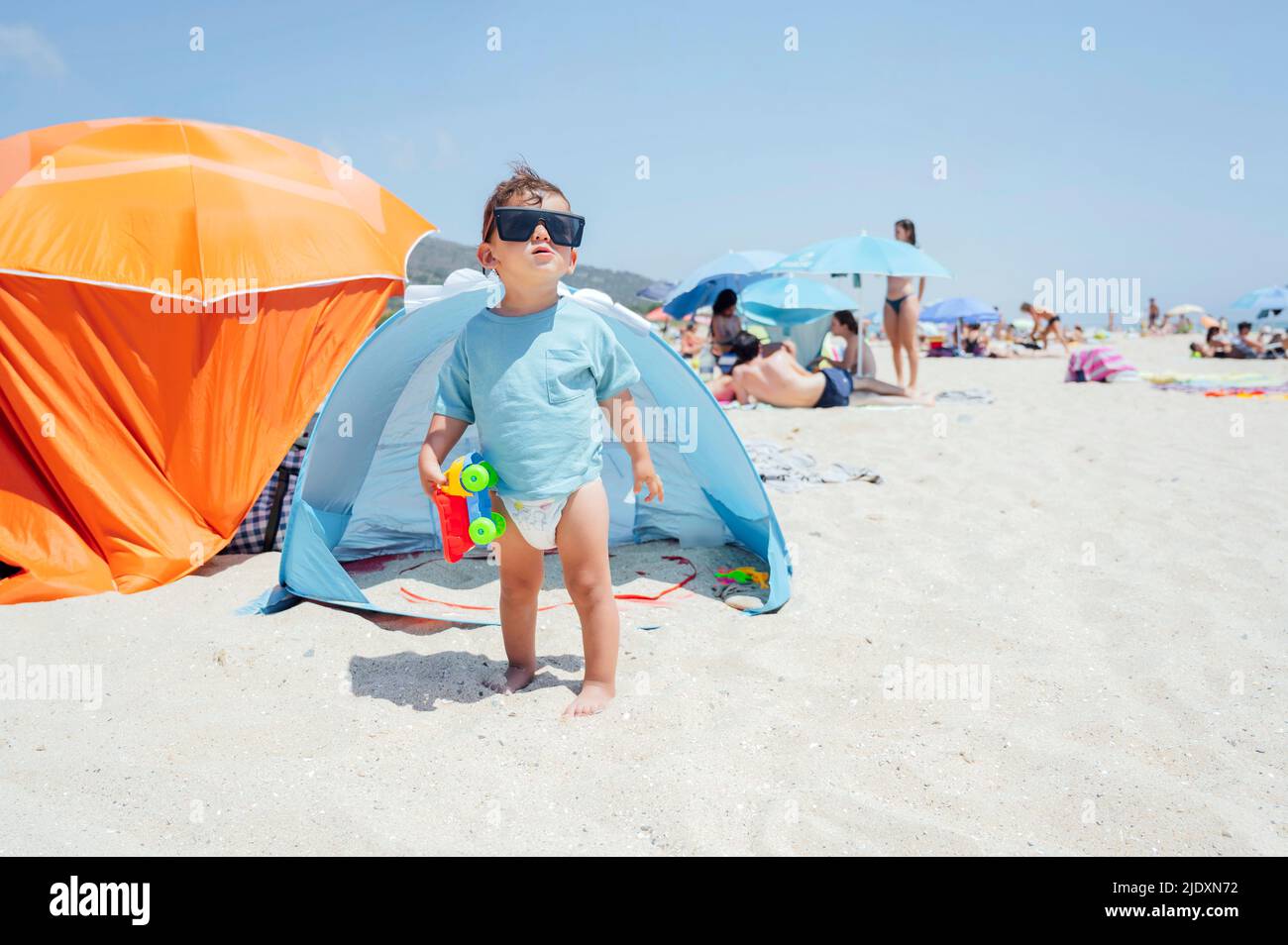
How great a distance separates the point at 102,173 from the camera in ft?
12.7

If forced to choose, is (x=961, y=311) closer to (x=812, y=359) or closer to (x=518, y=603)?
(x=812, y=359)

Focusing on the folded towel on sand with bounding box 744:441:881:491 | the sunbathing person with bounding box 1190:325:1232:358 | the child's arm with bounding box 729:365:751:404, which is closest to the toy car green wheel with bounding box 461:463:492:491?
the folded towel on sand with bounding box 744:441:881:491

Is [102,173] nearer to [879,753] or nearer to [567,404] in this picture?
[567,404]

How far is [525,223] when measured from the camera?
241 cm

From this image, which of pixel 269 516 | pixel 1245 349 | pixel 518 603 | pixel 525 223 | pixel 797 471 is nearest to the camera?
pixel 525 223

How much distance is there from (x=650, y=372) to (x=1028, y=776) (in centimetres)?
220

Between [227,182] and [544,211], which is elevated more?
[227,182]

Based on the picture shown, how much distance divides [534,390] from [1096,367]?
979 centimetres

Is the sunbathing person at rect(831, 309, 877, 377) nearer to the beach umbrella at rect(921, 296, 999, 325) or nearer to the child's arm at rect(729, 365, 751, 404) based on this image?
the child's arm at rect(729, 365, 751, 404)

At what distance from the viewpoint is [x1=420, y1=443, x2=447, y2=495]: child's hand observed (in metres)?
2.51

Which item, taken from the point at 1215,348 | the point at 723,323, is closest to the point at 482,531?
the point at 723,323

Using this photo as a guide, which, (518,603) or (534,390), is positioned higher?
(534,390)
